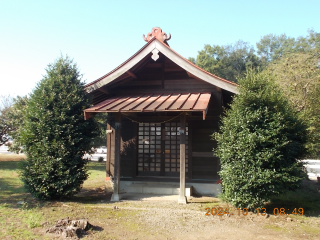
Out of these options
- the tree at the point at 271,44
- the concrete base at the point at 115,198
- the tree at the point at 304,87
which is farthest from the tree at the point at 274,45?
the concrete base at the point at 115,198

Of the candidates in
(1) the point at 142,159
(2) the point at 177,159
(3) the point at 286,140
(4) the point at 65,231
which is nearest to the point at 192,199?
(2) the point at 177,159

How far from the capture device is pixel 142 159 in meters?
11.0

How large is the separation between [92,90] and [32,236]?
512 cm

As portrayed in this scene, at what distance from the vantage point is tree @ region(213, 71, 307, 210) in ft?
22.4

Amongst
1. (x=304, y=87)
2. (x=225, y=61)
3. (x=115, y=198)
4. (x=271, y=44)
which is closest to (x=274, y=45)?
(x=271, y=44)

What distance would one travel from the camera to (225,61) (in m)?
46.3

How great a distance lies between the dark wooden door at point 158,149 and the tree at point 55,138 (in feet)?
9.54

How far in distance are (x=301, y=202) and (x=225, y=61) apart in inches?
1577

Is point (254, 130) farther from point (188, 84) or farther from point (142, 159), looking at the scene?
point (142, 159)

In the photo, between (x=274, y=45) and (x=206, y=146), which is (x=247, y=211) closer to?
(x=206, y=146)

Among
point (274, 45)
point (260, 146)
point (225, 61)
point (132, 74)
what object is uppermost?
point (274, 45)

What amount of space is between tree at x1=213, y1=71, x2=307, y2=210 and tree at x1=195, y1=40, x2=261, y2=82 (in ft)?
115

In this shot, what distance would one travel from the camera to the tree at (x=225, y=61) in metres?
42.7

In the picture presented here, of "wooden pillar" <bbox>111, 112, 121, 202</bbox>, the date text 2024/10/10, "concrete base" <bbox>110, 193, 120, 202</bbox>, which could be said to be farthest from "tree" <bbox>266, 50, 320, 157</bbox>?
"concrete base" <bbox>110, 193, 120, 202</bbox>
